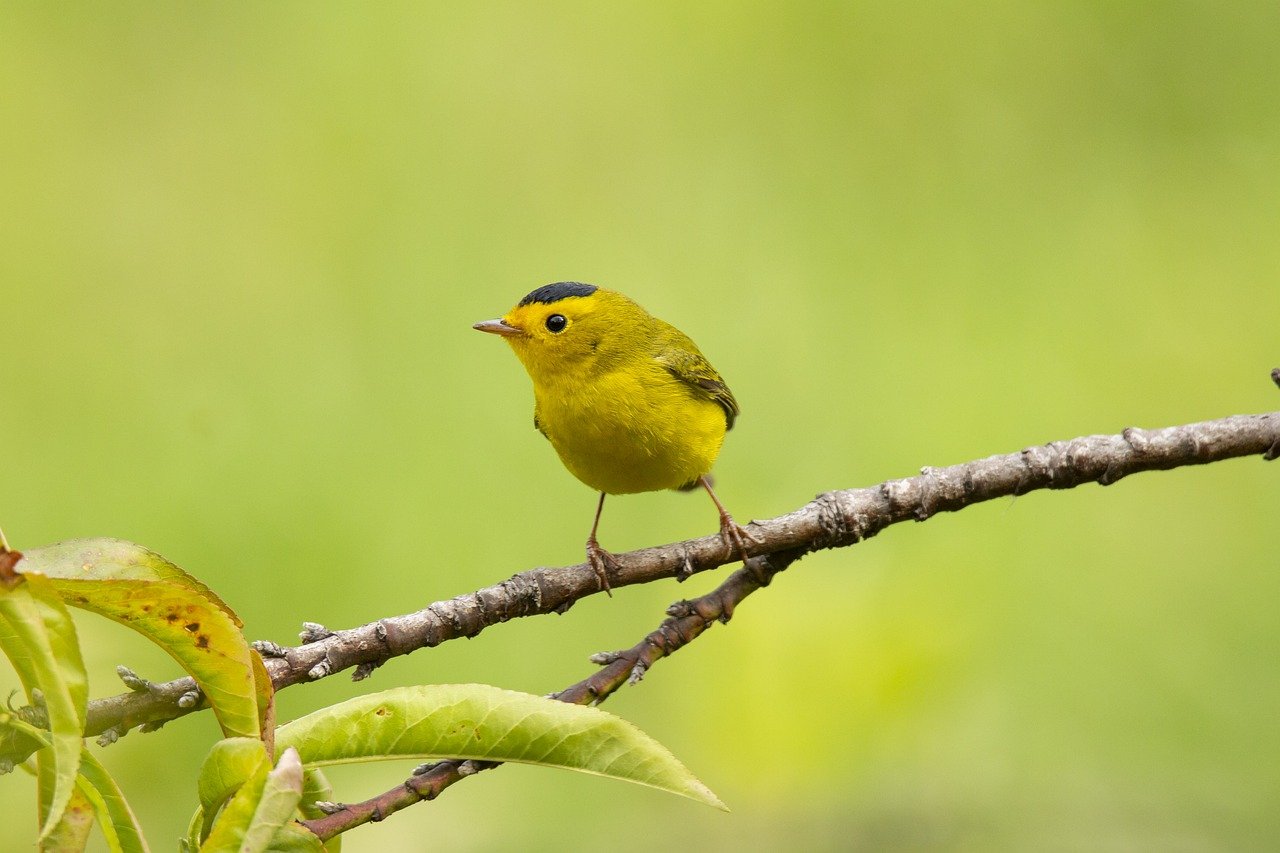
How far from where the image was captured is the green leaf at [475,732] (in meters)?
1.48

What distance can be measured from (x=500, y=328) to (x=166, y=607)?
266 cm

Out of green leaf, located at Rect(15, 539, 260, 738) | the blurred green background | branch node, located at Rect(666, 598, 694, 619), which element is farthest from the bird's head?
green leaf, located at Rect(15, 539, 260, 738)

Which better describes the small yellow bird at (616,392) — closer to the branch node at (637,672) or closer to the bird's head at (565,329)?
the bird's head at (565,329)

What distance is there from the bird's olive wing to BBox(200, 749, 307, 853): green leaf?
2758 millimetres

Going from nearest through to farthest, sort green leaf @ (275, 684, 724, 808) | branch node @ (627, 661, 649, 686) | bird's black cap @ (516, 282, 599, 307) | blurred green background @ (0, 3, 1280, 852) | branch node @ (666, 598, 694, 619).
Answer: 1. green leaf @ (275, 684, 724, 808)
2. branch node @ (627, 661, 649, 686)
3. branch node @ (666, 598, 694, 619)
4. bird's black cap @ (516, 282, 599, 307)
5. blurred green background @ (0, 3, 1280, 852)

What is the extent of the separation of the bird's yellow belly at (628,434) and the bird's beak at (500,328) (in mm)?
311

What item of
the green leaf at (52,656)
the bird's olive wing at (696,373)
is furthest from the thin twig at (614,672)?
the bird's olive wing at (696,373)

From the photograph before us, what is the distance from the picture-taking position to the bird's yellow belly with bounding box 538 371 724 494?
139 inches

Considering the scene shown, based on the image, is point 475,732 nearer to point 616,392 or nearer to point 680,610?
point 680,610

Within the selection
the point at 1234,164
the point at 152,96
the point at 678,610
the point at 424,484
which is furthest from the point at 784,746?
the point at 152,96

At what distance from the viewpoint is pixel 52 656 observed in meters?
1.20

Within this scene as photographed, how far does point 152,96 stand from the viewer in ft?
23.0

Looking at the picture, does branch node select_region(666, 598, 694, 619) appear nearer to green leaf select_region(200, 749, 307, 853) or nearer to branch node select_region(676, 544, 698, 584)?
branch node select_region(676, 544, 698, 584)

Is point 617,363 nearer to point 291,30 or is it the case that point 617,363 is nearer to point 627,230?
point 627,230
